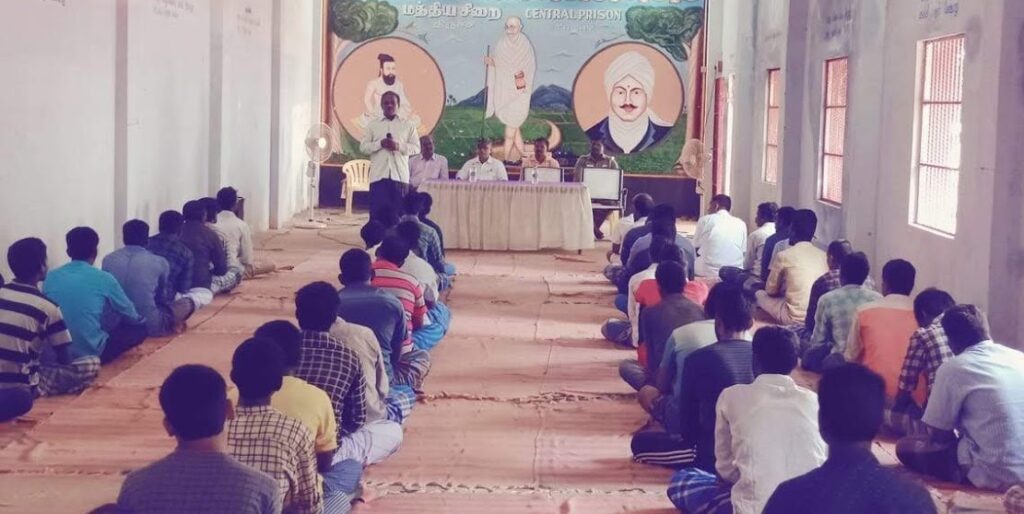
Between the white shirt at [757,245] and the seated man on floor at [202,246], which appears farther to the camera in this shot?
the white shirt at [757,245]

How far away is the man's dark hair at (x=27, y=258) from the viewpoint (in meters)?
6.79

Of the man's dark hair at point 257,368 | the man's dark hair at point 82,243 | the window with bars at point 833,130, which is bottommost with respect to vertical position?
the man's dark hair at point 257,368

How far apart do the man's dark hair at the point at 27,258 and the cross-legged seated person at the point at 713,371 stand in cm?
338

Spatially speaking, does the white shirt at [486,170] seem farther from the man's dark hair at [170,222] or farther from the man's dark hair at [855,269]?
the man's dark hair at [855,269]

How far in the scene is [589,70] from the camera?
19.5 m

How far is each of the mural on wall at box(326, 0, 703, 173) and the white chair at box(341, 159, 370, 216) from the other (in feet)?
1.45

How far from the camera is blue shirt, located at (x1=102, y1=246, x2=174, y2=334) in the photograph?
28.3 ft

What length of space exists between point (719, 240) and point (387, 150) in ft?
13.6

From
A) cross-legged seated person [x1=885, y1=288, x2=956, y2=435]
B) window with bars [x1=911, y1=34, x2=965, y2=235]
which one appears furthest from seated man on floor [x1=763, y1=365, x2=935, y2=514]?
window with bars [x1=911, y1=34, x2=965, y2=235]

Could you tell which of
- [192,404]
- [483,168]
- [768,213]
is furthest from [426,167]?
[192,404]

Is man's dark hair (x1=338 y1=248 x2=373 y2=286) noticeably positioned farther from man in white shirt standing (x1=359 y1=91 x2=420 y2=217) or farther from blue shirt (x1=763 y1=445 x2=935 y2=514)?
man in white shirt standing (x1=359 y1=91 x2=420 y2=217)

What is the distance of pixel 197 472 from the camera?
11.6 feet

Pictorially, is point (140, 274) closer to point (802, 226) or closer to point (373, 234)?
A: point (373, 234)

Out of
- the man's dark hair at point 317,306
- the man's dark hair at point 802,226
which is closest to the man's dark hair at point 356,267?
the man's dark hair at point 317,306
